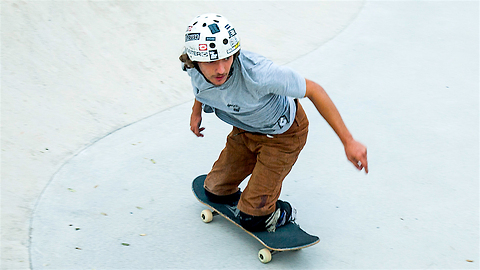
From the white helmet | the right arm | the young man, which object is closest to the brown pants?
the young man

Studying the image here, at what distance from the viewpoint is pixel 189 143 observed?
417cm

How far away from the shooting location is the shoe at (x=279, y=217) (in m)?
2.91

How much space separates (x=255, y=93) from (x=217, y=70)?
0.81 feet

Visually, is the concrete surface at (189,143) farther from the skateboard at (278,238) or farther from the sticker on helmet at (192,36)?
the sticker on helmet at (192,36)

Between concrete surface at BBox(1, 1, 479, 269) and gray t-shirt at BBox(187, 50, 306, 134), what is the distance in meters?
0.82

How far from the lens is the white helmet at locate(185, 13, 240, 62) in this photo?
233cm

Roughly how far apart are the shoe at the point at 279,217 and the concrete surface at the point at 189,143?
7.9 inches

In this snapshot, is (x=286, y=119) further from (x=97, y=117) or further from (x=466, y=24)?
(x=466, y=24)

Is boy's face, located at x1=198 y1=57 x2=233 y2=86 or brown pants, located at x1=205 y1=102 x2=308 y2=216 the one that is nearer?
boy's face, located at x1=198 y1=57 x2=233 y2=86

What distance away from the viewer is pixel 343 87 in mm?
5137

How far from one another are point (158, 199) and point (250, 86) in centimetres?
137

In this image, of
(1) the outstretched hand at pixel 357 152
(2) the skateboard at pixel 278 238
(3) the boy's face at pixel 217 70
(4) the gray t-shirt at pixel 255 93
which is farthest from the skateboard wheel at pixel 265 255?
(3) the boy's face at pixel 217 70

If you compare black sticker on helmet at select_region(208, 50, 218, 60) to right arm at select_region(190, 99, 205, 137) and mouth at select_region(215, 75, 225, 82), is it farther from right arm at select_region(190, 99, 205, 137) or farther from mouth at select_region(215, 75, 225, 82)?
right arm at select_region(190, 99, 205, 137)

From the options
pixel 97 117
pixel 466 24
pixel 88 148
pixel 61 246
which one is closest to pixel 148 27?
pixel 97 117
